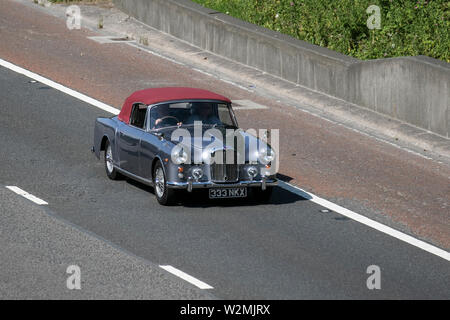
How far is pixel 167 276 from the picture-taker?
11.8 metres

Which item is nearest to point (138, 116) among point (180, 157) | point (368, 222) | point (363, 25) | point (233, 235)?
point (180, 157)

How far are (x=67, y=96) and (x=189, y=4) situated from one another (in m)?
5.62

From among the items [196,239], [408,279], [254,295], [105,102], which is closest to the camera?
[254,295]

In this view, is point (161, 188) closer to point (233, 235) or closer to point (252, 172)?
point (252, 172)

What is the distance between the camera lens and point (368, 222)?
580 inches

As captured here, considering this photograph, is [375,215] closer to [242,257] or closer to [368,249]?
[368,249]

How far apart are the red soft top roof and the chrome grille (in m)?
1.56

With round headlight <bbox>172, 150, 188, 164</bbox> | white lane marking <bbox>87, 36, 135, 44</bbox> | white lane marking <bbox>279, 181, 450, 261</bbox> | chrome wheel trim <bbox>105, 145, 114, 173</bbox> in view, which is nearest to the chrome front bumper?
round headlight <bbox>172, 150, 188, 164</bbox>

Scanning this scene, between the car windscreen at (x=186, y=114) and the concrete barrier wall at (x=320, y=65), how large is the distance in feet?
16.5

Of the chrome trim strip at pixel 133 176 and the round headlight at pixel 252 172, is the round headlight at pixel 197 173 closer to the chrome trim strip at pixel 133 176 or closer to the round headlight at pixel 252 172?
the round headlight at pixel 252 172

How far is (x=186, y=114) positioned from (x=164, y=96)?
1.78 feet

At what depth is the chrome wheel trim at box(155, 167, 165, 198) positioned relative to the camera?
14.9 metres

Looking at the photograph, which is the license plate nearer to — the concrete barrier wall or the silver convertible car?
the silver convertible car

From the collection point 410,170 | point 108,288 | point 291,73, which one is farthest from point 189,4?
point 108,288
